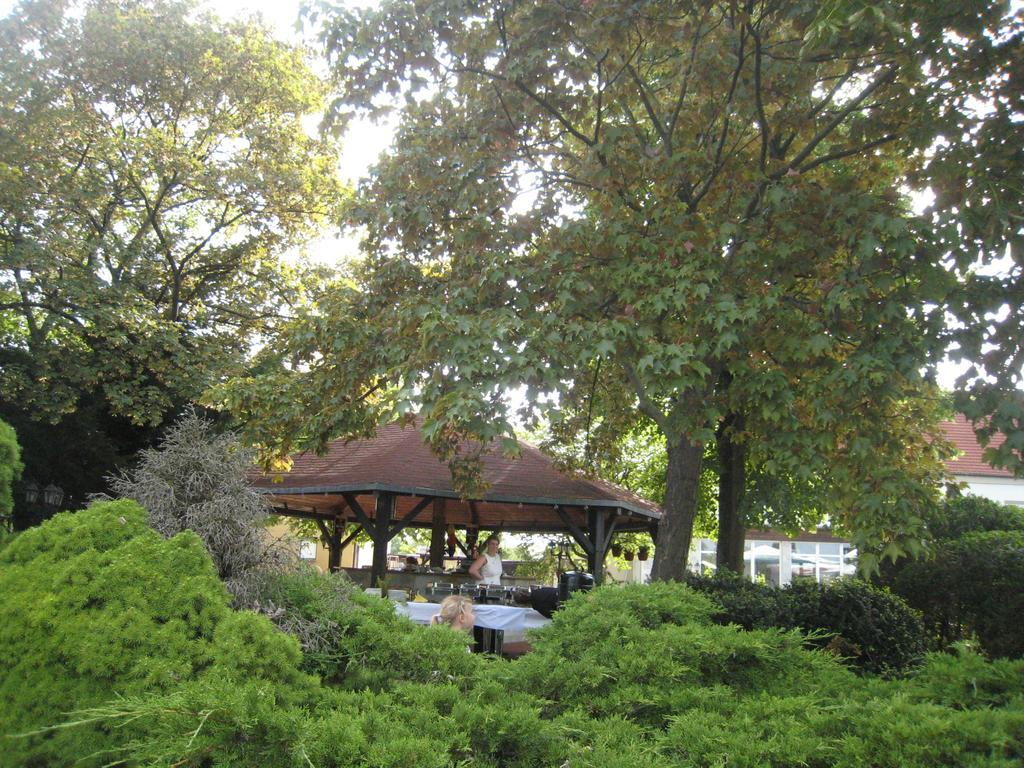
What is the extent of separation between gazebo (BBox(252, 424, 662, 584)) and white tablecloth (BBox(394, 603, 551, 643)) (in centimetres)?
239

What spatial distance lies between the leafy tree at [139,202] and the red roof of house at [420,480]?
2490mm

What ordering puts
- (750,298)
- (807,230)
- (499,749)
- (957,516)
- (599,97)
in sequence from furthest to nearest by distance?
(957,516), (599,97), (807,230), (750,298), (499,749)

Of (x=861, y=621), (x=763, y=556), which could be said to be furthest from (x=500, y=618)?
(x=763, y=556)

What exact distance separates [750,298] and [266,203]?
1155 cm

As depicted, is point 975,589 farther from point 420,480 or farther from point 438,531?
point 438,531

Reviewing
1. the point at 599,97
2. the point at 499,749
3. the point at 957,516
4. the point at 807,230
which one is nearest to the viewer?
the point at 499,749

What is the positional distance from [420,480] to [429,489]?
1.41ft

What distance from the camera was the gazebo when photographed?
43.1 feet

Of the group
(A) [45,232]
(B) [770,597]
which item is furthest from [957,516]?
(A) [45,232]

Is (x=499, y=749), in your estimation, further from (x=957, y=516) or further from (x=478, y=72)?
(x=957, y=516)

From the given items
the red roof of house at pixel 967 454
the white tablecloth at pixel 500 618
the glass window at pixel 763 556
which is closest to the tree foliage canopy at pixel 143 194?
the white tablecloth at pixel 500 618

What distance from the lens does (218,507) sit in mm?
4613

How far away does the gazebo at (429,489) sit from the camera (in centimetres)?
1315

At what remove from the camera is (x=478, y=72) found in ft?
26.8
